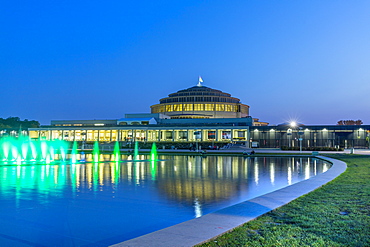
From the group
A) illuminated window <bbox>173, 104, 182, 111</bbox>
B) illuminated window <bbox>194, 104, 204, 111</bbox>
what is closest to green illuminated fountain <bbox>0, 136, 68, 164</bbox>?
illuminated window <bbox>173, 104, 182, 111</bbox>

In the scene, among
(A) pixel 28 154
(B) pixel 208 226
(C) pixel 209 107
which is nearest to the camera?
(B) pixel 208 226

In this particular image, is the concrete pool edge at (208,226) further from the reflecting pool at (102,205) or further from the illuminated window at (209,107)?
the illuminated window at (209,107)

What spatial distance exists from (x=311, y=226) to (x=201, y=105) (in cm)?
11312

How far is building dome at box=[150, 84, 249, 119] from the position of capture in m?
120

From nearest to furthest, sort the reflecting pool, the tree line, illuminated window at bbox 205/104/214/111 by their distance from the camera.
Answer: the reflecting pool → illuminated window at bbox 205/104/214/111 → the tree line

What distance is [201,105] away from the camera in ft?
397

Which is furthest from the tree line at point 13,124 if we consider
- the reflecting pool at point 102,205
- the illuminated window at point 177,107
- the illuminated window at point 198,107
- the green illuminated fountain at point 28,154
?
the reflecting pool at point 102,205

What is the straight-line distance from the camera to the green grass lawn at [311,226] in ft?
23.5

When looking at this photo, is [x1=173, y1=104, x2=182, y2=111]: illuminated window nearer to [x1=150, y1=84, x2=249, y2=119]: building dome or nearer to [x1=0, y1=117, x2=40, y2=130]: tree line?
Answer: [x1=150, y1=84, x2=249, y2=119]: building dome

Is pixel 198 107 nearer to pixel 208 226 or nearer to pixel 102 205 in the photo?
pixel 102 205

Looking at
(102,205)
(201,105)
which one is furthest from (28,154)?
(201,105)

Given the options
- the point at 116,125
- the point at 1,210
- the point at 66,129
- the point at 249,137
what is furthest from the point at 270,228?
the point at 66,129

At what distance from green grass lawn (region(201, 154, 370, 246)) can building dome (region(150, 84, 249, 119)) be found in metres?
107

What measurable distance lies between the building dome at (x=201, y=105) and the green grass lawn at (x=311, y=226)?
10690 cm
